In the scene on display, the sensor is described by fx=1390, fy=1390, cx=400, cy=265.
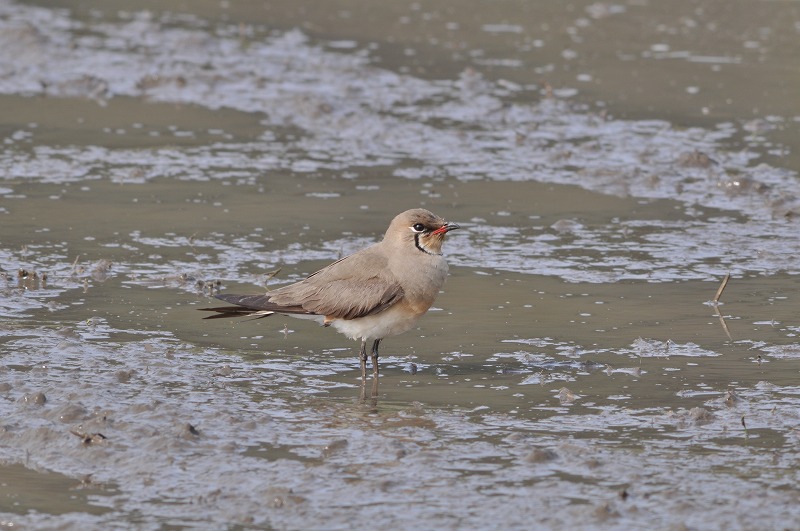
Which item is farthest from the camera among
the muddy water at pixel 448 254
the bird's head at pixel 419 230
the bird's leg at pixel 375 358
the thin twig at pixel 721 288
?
the thin twig at pixel 721 288

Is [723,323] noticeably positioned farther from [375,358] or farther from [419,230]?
[375,358]

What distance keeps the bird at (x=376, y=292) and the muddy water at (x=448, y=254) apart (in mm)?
273

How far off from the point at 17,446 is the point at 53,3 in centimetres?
1403

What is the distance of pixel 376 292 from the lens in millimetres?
7328

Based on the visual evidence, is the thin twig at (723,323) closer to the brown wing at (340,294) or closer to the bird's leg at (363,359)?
the brown wing at (340,294)

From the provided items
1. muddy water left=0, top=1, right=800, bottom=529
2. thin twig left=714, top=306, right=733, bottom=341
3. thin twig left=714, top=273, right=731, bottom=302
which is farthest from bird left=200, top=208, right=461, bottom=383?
thin twig left=714, top=273, right=731, bottom=302

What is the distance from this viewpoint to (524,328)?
817 cm

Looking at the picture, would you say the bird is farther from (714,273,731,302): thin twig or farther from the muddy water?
(714,273,731,302): thin twig

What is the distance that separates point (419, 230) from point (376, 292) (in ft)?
1.36

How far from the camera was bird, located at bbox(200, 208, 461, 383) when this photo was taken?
7.32m

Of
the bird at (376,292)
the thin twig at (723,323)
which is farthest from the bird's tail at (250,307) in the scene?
the thin twig at (723,323)

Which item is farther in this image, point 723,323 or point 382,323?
point 723,323

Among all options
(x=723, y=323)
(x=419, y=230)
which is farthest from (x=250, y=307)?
(x=723, y=323)

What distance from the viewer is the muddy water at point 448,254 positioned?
5824mm
